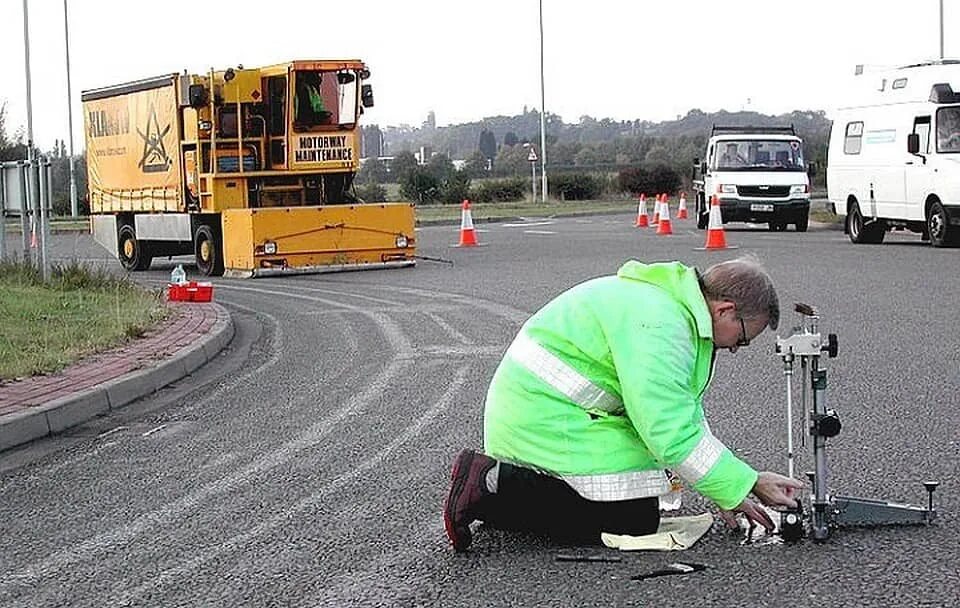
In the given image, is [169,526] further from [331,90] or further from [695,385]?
[331,90]

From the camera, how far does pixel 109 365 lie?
10.4m

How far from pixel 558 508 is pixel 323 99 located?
58.9 ft

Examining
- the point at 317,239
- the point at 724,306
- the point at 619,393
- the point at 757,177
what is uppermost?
the point at 757,177

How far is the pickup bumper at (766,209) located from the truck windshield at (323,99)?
12094mm

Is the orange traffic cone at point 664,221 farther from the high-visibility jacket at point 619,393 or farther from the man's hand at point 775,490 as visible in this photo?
the man's hand at point 775,490

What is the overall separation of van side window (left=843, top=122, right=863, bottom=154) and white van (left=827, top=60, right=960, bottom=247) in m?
0.01

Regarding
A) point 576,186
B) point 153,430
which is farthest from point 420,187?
point 153,430

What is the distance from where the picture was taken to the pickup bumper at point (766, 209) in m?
32.7

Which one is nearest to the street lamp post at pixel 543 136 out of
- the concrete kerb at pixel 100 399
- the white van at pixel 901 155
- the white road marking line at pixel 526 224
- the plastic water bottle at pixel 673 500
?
the white road marking line at pixel 526 224

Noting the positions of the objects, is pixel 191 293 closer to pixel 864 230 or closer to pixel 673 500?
pixel 673 500

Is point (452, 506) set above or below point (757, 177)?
below

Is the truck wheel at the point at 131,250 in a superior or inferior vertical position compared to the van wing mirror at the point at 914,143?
inferior

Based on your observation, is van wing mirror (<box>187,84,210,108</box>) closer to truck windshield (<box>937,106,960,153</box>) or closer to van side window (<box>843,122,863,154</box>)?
van side window (<box>843,122,863,154</box>)

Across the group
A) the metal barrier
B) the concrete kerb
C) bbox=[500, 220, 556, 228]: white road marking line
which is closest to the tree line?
bbox=[500, 220, 556, 228]: white road marking line
